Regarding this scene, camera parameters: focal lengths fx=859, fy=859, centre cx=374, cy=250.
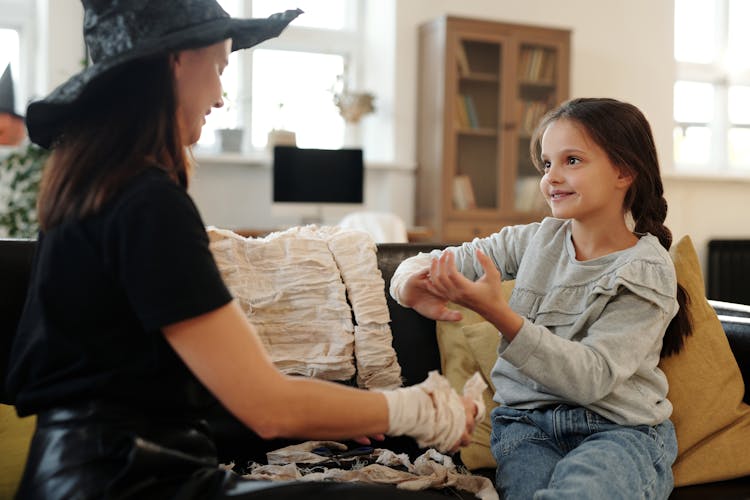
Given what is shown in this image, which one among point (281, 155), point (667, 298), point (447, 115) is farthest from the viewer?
point (447, 115)

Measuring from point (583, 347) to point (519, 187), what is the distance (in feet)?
13.3

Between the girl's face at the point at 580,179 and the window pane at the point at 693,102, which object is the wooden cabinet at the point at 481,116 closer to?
the window pane at the point at 693,102

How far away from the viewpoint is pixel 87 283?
1.05 metres

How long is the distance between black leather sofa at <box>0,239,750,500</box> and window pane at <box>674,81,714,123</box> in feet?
15.2

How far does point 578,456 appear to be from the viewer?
4.88 feet

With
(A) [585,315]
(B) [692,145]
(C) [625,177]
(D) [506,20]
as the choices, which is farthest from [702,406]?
(B) [692,145]

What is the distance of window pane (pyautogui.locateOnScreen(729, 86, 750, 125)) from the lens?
21.5 ft

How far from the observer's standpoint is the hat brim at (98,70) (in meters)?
1.06

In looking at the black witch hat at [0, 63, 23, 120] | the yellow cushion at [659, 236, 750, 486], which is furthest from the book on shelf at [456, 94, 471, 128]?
the yellow cushion at [659, 236, 750, 486]

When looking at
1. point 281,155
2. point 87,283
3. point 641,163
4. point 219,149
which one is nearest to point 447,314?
point 641,163

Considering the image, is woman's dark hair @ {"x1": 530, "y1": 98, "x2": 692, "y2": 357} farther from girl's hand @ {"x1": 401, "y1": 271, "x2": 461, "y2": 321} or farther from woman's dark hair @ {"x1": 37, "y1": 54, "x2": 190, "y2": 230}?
woman's dark hair @ {"x1": 37, "y1": 54, "x2": 190, "y2": 230}

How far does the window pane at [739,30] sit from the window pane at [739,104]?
0.62ft

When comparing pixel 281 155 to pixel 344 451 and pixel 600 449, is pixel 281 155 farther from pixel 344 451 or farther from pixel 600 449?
pixel 600 449

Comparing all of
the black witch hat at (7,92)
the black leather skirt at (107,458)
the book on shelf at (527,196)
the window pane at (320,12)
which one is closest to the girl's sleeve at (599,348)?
the black leather skirt at (107,458)
